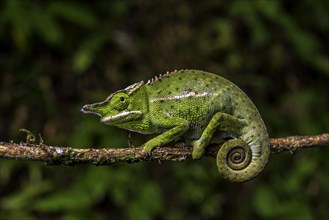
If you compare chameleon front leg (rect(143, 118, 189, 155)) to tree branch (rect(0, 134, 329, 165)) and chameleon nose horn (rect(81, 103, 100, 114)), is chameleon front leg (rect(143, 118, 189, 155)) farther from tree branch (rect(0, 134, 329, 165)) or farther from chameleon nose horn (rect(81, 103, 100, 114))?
chameleon nose horn (rect(81, 103, 100, 114))

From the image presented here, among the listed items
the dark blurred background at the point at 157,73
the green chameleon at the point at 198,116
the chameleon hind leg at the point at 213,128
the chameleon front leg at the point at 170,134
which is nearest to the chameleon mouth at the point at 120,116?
the green chameleon at the point at 198,116

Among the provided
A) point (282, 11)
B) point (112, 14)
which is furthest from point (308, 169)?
point (112, 14)

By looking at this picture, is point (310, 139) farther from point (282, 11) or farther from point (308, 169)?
point (282, 11)

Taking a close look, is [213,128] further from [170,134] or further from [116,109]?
[116,109]

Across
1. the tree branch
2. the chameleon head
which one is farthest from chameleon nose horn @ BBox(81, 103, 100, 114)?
the tree branch

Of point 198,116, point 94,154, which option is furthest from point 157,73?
point 94,154

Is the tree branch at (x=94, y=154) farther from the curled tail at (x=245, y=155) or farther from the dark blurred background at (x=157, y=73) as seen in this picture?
the dark blurred background at (x=157, y=73)
